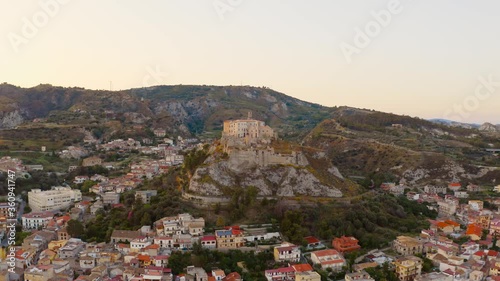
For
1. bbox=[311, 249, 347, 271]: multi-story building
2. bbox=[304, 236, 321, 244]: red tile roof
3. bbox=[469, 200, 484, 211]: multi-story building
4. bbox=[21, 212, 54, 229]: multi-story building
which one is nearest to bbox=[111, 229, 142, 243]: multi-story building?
bbox=[21, 212, 54, 229]: multi-story building

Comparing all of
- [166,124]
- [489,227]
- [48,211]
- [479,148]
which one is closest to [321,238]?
[489,227]

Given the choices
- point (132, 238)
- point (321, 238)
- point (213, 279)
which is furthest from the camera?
point (321, 238)

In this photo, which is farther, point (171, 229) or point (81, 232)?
point (81, 232)

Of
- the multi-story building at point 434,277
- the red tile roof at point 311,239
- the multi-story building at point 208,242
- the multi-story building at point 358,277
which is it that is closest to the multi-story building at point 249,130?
the red tile roof at point 311,239

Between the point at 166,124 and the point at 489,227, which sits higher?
the point at 166,124

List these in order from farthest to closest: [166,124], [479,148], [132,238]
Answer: [166,124]
[479,148]
[132,238]

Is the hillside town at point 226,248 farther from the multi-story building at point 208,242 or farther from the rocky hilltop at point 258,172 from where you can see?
the rocky hilltop at point 258,172

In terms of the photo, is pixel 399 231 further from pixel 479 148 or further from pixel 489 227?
pixel 479 148

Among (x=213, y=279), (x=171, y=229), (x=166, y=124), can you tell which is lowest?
(x=213, y=279)
